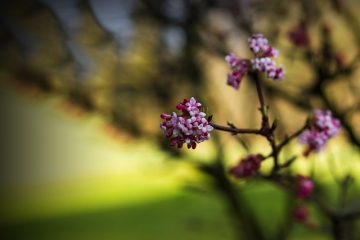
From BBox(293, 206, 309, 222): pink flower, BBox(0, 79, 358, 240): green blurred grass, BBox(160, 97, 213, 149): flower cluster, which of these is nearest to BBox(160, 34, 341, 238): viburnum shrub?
BBox(160, 97, 213, 149): flower cluster

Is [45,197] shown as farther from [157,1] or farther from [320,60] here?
[320,60]

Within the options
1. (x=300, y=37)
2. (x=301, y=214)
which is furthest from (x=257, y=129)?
(x=300, y=37)

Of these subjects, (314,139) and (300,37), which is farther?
(300,37)

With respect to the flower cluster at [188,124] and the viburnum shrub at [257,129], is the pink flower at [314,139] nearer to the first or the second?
the viburnum shrub at [257,129]

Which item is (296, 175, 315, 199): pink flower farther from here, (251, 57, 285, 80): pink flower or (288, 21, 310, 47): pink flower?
(288, 21, 310, 47): pink flower

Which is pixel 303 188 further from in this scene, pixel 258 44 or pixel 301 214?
pixel 258 44

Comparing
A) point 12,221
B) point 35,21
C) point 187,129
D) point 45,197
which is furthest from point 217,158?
point 45,197

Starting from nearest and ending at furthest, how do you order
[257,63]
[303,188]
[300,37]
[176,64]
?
1. [257,63]
2. [303,188]
3. [300,37]
4. [176,64]

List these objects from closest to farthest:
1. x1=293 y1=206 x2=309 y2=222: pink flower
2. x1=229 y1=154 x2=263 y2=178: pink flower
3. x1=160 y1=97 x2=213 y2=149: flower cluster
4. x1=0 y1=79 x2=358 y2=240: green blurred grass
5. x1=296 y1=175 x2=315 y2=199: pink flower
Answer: x1=160 y1=97 x2=213 y2=149: flower cluster < x1=229 y1=154 x2=263 y2=178: pink flower < x1=296 y1=175 x2=315 y2=199: pink flower < x1=293 y1=206 x2=309 y2=222: pink flower < x1=0 y1=79 x2=358 y2=240: green blurred grass
